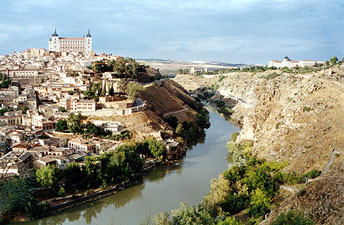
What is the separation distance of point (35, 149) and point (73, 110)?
30.1 feet

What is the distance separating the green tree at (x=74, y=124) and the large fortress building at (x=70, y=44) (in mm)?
39701

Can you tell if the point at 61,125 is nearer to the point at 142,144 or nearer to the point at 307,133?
the point at 142,144

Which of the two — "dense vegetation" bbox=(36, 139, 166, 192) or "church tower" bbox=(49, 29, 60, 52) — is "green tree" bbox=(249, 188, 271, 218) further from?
"church tower" bbox=(49, 29, 60, 52)

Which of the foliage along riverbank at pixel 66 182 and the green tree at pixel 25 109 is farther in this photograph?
the green tree at pixel 25 109

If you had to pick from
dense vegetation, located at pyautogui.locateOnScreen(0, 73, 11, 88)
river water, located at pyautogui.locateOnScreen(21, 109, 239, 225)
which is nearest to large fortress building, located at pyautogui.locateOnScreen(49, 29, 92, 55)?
dense vegetation, located at pyautogui.locateOnScreen(0, 73, 11, 88)

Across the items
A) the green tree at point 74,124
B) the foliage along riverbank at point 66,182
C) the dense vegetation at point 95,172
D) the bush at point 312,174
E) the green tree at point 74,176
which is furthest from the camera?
the green tree at point 74,124

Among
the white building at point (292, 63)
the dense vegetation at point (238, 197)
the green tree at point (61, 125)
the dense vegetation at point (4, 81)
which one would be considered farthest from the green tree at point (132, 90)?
the white building at point (292, 63)

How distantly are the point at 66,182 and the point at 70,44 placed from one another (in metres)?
51.4

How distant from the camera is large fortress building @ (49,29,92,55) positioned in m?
64.2

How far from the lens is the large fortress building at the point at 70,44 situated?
6419 centimetres

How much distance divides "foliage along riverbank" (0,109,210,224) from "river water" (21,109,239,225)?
639mm

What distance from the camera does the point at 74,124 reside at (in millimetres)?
25828

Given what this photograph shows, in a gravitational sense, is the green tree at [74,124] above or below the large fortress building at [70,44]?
below

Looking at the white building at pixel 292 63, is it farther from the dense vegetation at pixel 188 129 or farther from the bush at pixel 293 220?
the bush at pixel 293 220
